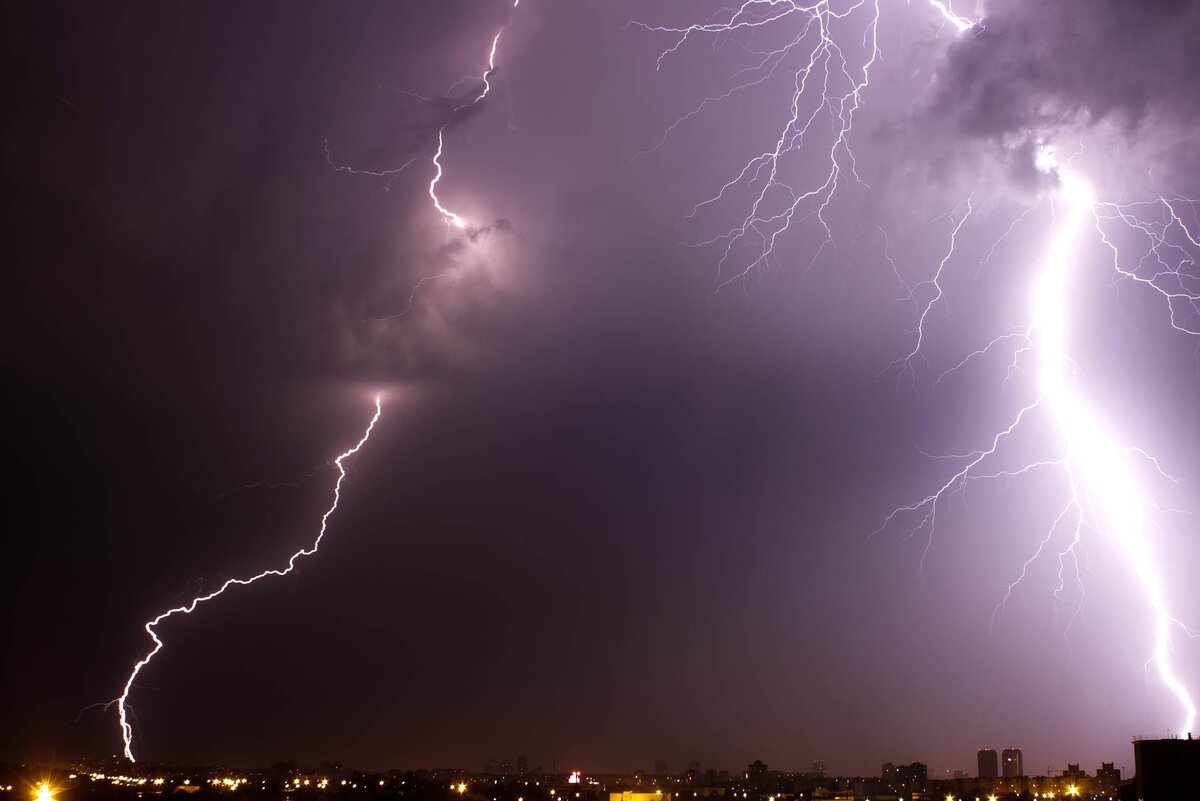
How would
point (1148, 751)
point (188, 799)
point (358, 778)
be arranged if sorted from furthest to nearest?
point (358, 778) → point (188, 799) → point (1148, 751)

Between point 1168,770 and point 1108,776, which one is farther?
point 1108,776

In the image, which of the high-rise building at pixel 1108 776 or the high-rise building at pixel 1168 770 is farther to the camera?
the high-rise building at pixel 1108 776

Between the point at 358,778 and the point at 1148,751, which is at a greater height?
the point at 1148,751

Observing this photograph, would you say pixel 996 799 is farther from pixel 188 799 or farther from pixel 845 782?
pixel 845 782

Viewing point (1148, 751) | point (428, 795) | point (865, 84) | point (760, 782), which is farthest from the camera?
point (760, 782)

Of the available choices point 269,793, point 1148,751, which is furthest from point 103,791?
point 1148,751

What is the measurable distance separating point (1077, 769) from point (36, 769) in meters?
53.9

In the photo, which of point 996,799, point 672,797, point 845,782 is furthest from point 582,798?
point 845,782

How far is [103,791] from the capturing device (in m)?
30.8

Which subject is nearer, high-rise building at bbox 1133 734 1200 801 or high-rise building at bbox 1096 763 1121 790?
high-rise building at bbox 1133 734 1200 801

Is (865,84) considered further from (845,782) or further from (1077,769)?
(845,782)

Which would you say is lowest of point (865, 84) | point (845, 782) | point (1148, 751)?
point (845, 782)

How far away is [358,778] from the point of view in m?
45.7

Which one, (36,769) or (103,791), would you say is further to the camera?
(36,769)
